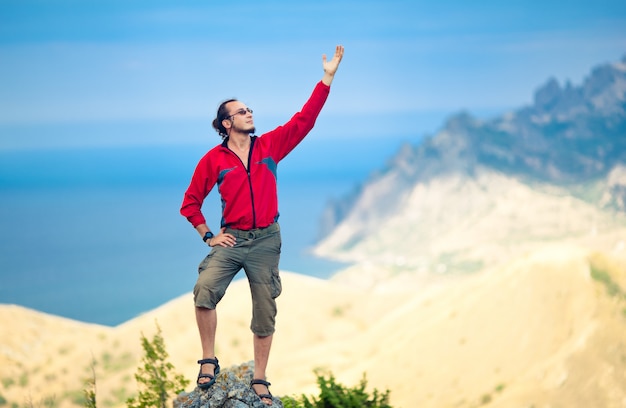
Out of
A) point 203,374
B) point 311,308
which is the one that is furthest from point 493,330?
point 203,374

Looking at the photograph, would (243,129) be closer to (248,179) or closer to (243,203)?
(248,179)

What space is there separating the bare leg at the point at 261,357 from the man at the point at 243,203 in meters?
0.21

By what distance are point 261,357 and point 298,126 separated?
3.24 meters

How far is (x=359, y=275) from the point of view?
646ft

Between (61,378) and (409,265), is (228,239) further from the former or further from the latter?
(409,265)

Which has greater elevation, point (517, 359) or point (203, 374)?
point (517, 359)

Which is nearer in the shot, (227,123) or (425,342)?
(227,123)

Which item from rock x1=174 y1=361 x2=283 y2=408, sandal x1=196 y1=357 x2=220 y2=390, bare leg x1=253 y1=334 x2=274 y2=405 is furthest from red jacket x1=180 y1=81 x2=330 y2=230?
rock x1=174 y1=361 x2=283 y2=408

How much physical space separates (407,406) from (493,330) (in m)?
6.76

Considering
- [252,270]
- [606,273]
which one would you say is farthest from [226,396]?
[606,273]

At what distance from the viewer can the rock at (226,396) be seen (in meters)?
12.1

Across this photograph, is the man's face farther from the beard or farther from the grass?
the grass

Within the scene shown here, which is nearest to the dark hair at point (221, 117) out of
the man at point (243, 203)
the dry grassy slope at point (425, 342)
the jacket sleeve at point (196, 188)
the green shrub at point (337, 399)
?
the man at point (243, 203)

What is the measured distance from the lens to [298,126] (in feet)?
37.6
